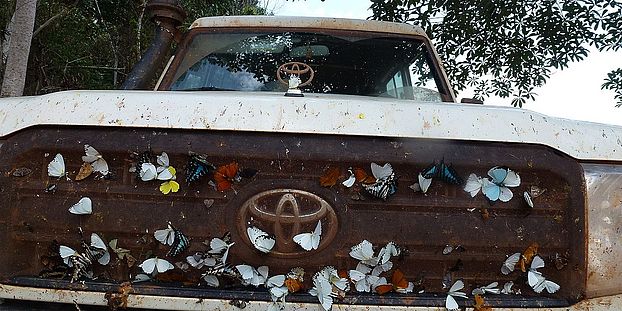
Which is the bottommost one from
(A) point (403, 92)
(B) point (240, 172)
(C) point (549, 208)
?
(A) point (403, 92)

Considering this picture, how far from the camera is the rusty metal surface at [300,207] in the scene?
4.79 ft

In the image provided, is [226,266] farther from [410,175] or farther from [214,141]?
[410,175]

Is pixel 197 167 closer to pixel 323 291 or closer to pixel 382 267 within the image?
pixel 323 291

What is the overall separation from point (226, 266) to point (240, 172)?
0.27m

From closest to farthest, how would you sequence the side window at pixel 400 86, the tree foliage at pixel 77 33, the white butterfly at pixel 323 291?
the white butterfly at pixel 323 291, the side window at pixel 400 86, the tree foliage at pixel 77 33

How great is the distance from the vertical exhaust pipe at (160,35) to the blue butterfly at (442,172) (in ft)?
7.21

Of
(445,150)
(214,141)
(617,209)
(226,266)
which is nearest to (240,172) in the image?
(214,141)

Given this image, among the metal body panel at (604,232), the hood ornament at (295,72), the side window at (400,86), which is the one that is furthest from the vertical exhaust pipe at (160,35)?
the metal body panel at (604,232)

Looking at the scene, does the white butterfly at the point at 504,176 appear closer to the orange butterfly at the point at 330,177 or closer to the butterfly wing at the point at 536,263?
the butterfly wing at the point at 536,263

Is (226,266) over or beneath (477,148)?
beneath

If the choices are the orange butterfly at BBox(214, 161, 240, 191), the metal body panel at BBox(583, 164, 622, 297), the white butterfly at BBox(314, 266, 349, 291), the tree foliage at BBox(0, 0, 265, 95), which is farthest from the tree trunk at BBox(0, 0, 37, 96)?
the metal body panel at BBox(583, 164, 622, 297)

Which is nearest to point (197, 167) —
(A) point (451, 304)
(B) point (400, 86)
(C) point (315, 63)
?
(A) point (451, 304)

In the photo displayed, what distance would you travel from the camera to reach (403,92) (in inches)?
114

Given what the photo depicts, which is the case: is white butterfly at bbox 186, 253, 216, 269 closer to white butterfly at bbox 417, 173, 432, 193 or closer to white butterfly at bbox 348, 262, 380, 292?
white butterfly at bbox 348, 262, 380, 292
